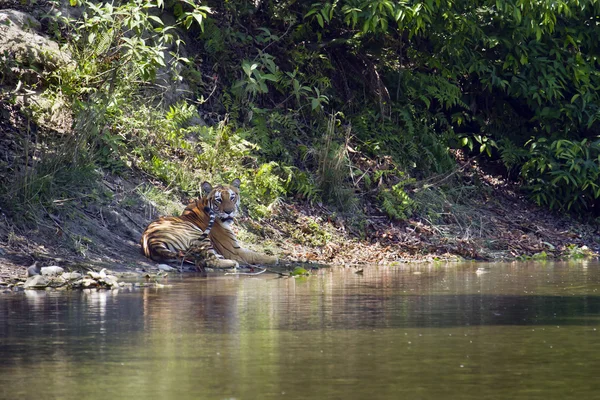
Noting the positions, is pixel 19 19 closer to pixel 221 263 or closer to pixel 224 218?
pixel 224 218

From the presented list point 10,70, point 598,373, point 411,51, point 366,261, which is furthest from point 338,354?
point 411,51

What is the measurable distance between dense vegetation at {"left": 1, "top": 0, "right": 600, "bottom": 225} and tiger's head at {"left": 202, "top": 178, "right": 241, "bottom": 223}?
135 cm

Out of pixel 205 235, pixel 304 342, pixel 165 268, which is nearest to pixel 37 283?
pixel 165 268

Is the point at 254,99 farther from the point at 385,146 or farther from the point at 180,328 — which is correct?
the point at 180,328

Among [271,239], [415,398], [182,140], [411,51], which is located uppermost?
[411,51]

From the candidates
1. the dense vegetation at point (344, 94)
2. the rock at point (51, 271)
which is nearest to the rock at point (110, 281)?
the rock at point (51, 271)

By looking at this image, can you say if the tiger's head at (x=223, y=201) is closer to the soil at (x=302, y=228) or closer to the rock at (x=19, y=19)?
the soil at (x=302, y=228)

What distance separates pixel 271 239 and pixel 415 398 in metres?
10.5

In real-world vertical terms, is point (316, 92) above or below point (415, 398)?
above

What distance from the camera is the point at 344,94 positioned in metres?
20.7

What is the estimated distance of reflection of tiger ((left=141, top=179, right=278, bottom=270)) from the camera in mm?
13883

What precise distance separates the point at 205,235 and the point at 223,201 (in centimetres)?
66

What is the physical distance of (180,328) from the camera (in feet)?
26.3

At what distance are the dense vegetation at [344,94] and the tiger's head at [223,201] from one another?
1.35 metres
